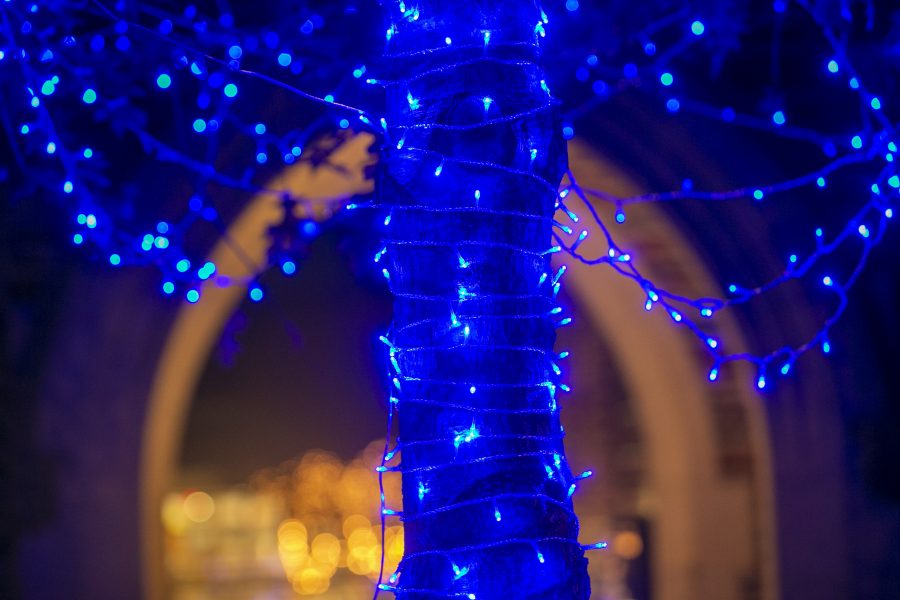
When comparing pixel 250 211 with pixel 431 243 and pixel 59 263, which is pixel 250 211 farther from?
pixel 431 243

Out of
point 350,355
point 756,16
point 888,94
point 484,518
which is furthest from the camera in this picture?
point 350,355

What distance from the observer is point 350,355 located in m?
11.1

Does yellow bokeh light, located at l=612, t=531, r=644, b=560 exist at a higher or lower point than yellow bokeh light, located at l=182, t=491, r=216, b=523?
lower

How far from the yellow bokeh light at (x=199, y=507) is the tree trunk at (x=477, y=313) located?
959 centimetres

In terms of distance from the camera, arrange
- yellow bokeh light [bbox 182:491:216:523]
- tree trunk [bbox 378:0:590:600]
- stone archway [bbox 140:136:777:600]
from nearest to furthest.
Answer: tree trunk [bbox 378:0:590:600], stone archway [bbox 140:136:777:600], yellow bokeh light [bbox 182:491:216:523]

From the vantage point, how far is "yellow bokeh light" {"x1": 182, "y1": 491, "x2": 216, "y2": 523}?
455 inches

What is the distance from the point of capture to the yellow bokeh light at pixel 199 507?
11.6m

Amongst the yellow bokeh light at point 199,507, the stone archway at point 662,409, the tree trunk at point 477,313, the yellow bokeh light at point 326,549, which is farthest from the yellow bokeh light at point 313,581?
the tree trunk at point 477,313

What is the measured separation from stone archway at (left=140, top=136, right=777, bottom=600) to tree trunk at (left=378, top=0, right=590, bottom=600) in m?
2.89

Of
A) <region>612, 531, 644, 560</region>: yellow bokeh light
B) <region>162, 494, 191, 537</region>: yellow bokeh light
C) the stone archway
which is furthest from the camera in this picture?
<region>162, 494, 191, 537</region>: yellow bokeh light

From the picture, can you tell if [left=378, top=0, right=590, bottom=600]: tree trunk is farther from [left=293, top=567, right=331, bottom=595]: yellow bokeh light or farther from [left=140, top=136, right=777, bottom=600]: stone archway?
[left=293, top=567, right=331, bottom=595]: yellow bokeh light

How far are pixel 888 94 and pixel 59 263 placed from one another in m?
3.67

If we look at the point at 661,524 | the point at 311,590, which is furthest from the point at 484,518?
the point at 311,590

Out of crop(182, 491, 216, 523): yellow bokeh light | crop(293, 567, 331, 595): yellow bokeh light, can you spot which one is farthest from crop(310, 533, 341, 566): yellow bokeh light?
crop(182, 491, 216, 523): yellow bokeh light
